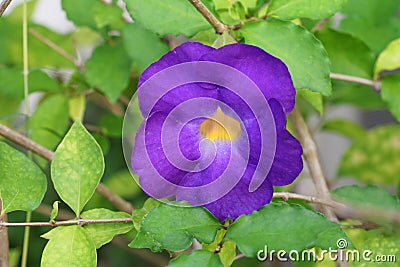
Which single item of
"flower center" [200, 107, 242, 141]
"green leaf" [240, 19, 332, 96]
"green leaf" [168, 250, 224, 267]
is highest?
"green leaf" [240, 19, 332, 96]

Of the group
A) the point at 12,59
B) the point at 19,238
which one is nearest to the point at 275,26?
the point at 12,59

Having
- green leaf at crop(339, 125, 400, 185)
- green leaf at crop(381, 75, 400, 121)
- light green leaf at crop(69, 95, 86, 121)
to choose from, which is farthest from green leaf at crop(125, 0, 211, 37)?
green leaf at crop(339, 125, 400, 185)

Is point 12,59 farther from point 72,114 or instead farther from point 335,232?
point 335,232

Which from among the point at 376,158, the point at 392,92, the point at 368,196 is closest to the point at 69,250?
the point at 368,196

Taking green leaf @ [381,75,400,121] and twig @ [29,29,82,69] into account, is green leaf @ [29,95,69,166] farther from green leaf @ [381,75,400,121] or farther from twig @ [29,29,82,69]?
green leaf @ [381,75,400,121]

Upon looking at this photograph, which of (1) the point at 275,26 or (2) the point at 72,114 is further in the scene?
(2) the point at 72,114

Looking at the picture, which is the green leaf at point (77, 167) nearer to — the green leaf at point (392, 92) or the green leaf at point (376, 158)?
the green leaf at point (392, 92)
